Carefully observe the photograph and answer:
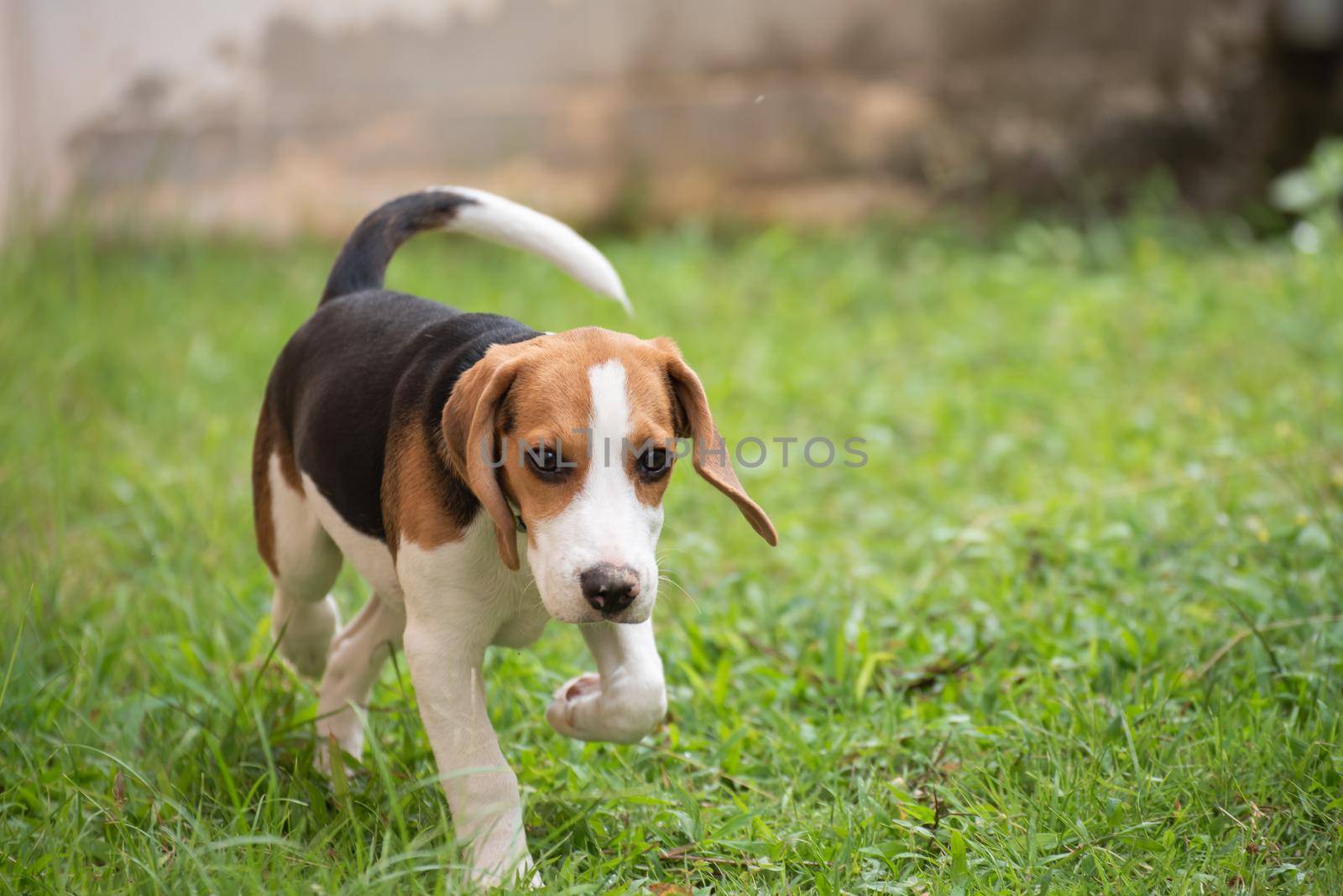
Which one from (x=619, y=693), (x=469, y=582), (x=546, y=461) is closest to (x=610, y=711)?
(x=619, y=693)

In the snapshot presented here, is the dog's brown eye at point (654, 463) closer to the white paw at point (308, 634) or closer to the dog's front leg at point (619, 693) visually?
the dog's front leg at point (619, 693)

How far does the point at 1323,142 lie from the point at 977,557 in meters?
6.25

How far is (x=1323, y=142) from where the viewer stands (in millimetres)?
9195

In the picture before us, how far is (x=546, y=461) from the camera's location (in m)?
2.50

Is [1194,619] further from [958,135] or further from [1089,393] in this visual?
[958,135]

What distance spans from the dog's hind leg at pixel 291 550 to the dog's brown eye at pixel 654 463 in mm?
1063

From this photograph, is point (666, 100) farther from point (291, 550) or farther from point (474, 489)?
point (474, 489)

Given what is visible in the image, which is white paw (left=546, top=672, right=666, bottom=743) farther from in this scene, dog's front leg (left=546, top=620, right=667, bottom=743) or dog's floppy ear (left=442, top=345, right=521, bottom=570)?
dog's floppy ear (left=442, top=345, right=521, bottom=570)

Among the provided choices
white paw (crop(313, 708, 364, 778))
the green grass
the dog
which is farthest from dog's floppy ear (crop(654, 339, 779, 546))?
white paw (crop(313, 708, 364, 778))

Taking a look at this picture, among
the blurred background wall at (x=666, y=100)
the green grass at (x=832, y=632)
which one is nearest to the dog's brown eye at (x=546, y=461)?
the green grass at (x=832, y=632)

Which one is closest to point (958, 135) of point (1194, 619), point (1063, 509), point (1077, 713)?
point (1063, 509)

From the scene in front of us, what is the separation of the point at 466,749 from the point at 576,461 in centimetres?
70

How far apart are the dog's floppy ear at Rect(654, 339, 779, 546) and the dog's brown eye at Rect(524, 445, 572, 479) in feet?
0.91

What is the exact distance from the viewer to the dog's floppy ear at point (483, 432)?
97.1 inches
